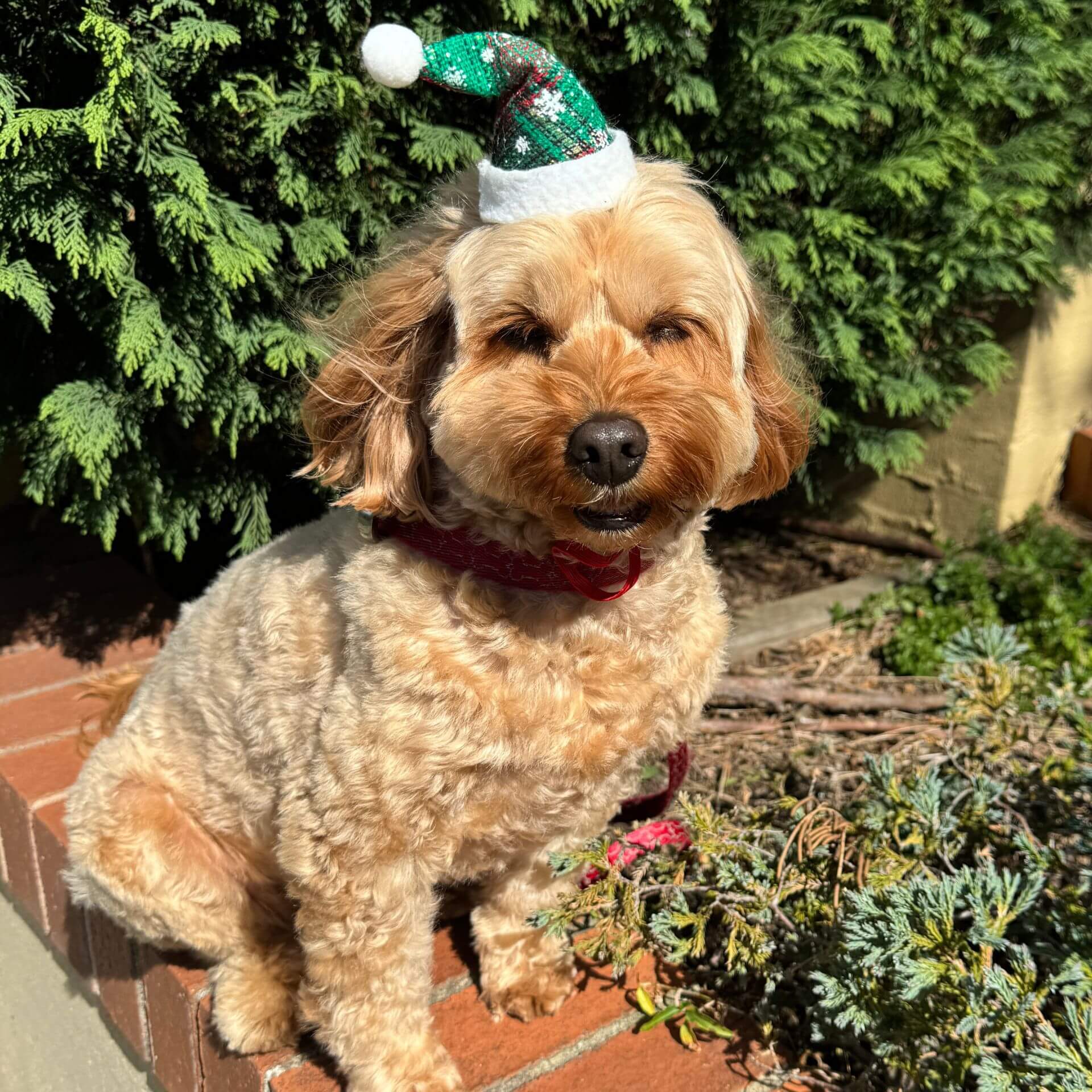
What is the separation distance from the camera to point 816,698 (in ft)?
10.4

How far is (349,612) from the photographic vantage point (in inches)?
68.7

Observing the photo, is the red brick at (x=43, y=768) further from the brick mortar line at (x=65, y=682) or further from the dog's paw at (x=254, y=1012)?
the dog's paw at (x=254, y=1012)

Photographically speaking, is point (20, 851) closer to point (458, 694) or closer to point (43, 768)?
point (43, 768)

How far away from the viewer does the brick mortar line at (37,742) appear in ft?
8.98

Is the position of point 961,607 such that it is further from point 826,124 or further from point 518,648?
point 518,648

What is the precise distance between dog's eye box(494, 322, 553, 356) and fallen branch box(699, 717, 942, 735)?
1.67m

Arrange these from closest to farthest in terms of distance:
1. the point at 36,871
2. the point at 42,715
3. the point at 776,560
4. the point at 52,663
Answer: the point at 36,871 → the point at 42,715 → the point at 52,663 → the point at 776,560

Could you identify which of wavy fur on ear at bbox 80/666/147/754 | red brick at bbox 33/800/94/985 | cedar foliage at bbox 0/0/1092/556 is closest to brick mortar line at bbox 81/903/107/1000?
red brick at bbox 33/800/94/985

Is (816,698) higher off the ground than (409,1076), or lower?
lower

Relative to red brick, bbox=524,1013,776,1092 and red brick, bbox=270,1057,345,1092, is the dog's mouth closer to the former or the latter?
red brick, bbox=524,1013,776,1092

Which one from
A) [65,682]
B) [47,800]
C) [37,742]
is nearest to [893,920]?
[47,800]

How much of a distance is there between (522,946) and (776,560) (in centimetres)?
288

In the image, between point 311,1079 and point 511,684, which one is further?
point 311,1079

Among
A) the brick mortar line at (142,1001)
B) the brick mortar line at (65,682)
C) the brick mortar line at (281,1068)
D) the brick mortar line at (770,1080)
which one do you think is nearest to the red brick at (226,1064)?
the brick mortar line at (281,1068)
